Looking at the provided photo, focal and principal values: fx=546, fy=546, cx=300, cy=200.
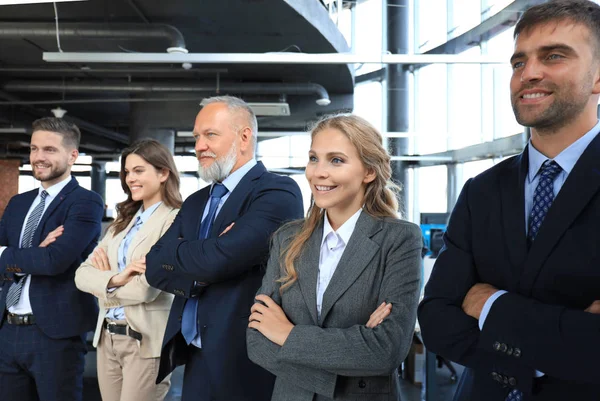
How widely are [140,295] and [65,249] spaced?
0.54 m

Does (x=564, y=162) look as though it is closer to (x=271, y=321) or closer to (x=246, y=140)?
(x=271, y=321)

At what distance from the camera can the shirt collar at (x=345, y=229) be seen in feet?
5.81

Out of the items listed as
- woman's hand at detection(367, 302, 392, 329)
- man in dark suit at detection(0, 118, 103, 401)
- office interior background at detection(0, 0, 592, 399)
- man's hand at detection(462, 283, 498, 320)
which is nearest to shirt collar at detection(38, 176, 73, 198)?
man in dark suit at detection(0, 118, 103, 401)

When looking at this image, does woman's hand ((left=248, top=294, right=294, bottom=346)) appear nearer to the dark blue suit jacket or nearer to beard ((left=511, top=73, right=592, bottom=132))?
beard ((left=511, top=73, right=592, bottom=132))

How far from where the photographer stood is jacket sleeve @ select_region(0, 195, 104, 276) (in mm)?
2627

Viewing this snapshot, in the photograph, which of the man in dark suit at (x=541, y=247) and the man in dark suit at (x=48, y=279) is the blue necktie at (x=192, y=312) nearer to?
the man in dark suit at (x=48, y=279)

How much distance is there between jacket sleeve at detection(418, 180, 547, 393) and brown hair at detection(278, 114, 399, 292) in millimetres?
335

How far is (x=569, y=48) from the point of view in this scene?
1247 millimetres

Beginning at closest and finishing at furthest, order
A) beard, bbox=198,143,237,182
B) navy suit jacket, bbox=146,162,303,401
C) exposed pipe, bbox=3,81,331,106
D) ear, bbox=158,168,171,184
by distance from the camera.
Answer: navy suit jacket, bbox=146,162,303,401
beard, bbox=198,143,237,182
ear, bbox=158,168,171,184
exposed pipe, bbox=3,81,331,106

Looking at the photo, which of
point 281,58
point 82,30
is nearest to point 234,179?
point 281,58

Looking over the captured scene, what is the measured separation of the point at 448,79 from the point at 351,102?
286cm

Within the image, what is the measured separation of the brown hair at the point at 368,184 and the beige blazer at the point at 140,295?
94cm

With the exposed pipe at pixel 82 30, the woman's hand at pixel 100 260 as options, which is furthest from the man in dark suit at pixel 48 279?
the exposed pipe at pixel 82 30

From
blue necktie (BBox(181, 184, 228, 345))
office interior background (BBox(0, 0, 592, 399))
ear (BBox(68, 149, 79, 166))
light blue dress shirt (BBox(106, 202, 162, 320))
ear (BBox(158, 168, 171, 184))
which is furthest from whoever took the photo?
office interior background (BBox(0, 0, 592, 399))
